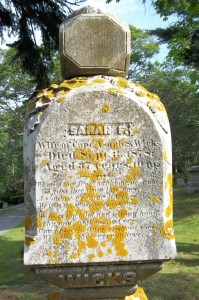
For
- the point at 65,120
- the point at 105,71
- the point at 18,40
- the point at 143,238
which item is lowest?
the point at 143,238

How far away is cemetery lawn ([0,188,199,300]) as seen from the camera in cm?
612

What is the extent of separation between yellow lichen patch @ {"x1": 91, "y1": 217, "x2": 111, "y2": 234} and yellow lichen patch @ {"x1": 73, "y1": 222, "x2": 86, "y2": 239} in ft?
0.22

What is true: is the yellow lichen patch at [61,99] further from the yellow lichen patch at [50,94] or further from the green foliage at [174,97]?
the green foliage at [174,97]

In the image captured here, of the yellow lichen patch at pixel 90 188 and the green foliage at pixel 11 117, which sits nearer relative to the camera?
the yellow lichen patch at pixel 90 188

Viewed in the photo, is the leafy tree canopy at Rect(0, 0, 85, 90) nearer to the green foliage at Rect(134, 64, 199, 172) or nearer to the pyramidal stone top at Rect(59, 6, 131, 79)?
the pyramidal stone top at Rect(59, 6, 131, 79)

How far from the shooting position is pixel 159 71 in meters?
28.7

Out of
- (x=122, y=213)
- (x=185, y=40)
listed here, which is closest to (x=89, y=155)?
(x=122, y=213)

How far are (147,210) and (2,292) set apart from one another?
428cm

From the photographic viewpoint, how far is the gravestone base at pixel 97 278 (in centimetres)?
295

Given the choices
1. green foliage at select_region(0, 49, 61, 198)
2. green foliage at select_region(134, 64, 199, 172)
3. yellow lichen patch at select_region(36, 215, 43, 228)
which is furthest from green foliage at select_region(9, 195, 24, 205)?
yellow lichen patch at select_region(36, 215, 43, 228)

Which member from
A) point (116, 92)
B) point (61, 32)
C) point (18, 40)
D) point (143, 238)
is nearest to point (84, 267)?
point (143, 238)

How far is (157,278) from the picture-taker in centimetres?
696

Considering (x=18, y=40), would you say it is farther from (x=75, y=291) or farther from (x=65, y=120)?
(x=75, y=291)

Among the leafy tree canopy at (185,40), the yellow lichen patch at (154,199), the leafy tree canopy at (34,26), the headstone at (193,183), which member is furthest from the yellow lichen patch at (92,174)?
the headstone at (193,183)
